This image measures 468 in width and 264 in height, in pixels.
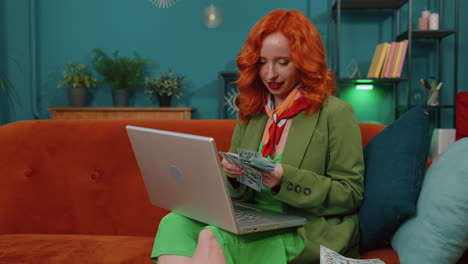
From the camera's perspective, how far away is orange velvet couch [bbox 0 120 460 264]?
1614 mm

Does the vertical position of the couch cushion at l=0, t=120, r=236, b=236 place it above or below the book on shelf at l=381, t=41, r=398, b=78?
below

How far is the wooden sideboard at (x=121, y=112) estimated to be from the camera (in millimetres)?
3859

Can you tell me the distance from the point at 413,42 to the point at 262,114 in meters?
3.29

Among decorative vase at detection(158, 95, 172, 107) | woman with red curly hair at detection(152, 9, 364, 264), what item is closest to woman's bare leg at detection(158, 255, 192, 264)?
woman with red curly hair at detection(152, 9, 364, 264)

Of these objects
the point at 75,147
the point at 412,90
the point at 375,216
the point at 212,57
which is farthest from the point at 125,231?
the point at 412,90

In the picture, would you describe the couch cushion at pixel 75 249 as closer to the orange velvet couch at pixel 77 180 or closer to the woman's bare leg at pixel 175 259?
the orange velvet couch at pixel 77 180

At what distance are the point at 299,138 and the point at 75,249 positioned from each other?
2.62ft

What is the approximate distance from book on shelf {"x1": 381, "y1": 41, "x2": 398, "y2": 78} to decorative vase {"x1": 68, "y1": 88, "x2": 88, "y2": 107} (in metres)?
2.72

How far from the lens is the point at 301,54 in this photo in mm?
1300

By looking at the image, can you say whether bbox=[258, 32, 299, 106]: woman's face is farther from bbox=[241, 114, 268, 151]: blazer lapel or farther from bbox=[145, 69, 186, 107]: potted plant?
bbox=[145, 69, 186, 107]: potted plant

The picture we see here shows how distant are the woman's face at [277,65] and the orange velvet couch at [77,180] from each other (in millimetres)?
333

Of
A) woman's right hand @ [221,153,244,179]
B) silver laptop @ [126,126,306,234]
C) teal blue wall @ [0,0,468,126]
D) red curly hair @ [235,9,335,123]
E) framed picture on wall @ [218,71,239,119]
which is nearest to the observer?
silver laptop @ [126,126,306,234]

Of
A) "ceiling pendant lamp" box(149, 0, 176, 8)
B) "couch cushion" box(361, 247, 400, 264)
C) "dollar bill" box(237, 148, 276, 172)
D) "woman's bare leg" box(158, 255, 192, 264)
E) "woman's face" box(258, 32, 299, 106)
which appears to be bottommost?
"couch cushion" box(361, 247, 400, 264)

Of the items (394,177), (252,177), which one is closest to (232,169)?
(252,177)
